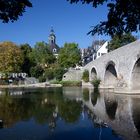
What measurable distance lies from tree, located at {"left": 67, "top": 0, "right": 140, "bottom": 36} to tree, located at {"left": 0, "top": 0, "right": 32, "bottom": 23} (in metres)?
1.06

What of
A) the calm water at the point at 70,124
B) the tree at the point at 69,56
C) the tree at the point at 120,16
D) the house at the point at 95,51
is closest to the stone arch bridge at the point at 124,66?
the calm water at the point at 70,124

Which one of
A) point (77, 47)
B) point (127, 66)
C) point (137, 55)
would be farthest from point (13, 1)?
point (77, 47)

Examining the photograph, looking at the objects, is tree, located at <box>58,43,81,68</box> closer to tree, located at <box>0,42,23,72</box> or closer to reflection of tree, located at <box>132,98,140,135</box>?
tree, located at <box>0,42,23,72</box>

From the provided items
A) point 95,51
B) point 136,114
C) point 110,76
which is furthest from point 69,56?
point 136,114

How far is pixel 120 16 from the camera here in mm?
7332

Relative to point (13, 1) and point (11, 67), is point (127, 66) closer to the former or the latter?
point (13, 1)

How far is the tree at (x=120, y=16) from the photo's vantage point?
7.07m

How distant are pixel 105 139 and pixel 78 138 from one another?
1001 mm

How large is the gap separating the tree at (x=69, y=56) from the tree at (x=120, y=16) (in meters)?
67.0

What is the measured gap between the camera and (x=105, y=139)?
12477 millimetres

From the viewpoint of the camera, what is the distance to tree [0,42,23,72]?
65.2 m

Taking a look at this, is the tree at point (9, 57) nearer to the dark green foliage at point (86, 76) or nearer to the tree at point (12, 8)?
the dark green foliage at point (86, 76)

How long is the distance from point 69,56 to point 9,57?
15302mm

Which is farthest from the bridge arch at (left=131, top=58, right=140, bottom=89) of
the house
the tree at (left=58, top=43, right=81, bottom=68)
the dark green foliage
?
the tree at (left=58, top=43, right=81, bottom=68)
